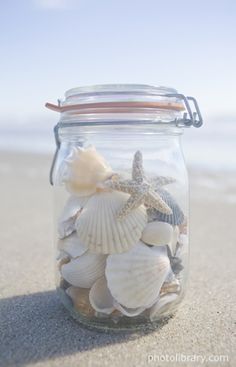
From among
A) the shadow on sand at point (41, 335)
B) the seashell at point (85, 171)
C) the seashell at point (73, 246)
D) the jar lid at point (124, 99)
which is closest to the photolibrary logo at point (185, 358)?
the shadow on sand at point (41, 335)

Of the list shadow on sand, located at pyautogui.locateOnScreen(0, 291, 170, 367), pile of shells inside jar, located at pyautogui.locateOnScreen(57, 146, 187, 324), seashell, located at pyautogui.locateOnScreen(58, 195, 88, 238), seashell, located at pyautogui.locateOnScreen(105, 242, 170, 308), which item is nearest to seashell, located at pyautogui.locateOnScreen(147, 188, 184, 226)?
pile of shells inside jar, located at pyautogui.locateOnScreen(57, 146, 187, 324)

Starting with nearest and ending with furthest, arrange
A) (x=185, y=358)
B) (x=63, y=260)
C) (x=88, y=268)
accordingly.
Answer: (x=185, y=358)
(x=88, y=268)
(x=63, y=260)

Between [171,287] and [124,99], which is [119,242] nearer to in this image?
[171,287]

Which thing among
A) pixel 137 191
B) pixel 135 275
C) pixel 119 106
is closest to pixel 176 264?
pixel 135 275

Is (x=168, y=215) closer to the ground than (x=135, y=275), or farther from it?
farther from it

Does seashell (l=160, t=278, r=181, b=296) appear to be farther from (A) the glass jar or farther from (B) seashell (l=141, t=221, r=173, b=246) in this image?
(B) seashell (l=141, t=221, r=173, b=246)

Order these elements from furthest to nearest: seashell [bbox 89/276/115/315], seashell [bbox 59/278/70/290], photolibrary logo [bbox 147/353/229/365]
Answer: seashell [bbox 59/278/70/290]
seashell [bbox 89/276/115/315]
photolibrary logo [bbox 147/353/229/365]
